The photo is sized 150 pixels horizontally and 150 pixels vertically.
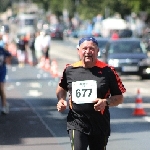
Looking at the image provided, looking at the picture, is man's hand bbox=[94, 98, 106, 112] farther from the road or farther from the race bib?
the road

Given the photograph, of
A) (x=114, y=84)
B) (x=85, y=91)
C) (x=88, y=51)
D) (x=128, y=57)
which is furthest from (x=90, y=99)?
(x=128, y=57)

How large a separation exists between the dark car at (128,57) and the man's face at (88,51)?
2046cm

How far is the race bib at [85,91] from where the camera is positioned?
7410 mm

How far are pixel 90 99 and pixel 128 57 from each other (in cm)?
2082

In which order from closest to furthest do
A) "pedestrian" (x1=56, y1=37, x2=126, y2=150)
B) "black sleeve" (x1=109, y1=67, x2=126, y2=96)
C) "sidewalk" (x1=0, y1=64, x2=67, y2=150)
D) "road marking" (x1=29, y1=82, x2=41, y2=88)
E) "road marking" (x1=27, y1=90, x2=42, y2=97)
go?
1. "pedestrian" (x1=56, y1=37, x2=126, y2=150)
2. "black sleeve" (x1=109, y1=67, x2=126, y2=96)
3. "sidewalk" (x1=0, y1=64, x2=67, y2=150)
4. "road marking" (x1=27, y1=90, x2=42, y2=97)
5. "road marking" (x1=29, y1=82, x2=41, y2=88)

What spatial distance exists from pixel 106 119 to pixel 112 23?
77.3 metres

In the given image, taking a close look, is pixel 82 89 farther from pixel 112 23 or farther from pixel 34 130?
pixel 112 23

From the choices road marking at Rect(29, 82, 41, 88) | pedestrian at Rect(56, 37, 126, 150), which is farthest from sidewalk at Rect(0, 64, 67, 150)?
road marking at Rect(29, 82, 41, 88)

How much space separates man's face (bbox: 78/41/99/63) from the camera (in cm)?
724

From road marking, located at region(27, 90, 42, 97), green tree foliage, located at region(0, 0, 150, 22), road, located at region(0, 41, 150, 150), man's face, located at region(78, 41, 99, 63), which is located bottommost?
green tree foliage, located at region(0, 0, 150, 22)

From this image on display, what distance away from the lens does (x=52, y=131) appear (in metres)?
13.7

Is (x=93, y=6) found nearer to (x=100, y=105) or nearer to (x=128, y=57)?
(x=128, y=57)

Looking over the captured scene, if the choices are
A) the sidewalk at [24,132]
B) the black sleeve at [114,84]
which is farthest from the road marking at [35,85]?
the black sleeve at [114,84]

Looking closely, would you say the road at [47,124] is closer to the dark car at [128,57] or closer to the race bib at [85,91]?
the dark car at [128,57]
